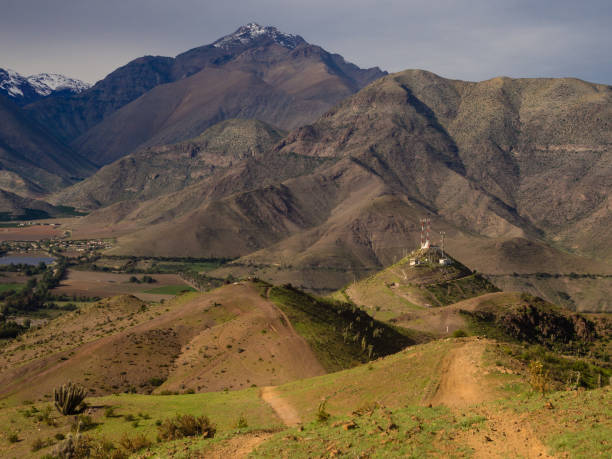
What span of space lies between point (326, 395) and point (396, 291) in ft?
329

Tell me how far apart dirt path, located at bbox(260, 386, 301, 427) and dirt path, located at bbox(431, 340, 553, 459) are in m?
10.1

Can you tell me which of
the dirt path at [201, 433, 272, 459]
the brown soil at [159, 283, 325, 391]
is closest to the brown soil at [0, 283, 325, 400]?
the brown soil at [159, 283, 325, 391]

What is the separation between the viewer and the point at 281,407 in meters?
45.2

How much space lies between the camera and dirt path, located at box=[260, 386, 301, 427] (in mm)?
41812

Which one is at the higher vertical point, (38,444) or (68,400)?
(68,400)

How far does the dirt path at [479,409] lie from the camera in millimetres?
27188

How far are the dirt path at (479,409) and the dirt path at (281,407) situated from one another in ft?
33.1

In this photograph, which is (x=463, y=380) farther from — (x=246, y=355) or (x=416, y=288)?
(x=416, y=288)

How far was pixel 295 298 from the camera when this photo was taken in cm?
8944

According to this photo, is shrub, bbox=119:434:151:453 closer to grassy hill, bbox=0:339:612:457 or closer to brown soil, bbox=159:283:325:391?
grassy hill, bbox=0:339:612:457

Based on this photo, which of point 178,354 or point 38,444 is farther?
point 178,354

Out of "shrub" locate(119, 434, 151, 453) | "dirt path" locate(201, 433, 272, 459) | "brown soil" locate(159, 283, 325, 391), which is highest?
"dirt path" locate(201, 433, 272, 459)

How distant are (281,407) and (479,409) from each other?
17.6 meters

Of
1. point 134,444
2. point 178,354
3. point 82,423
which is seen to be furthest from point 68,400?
point 178,354
